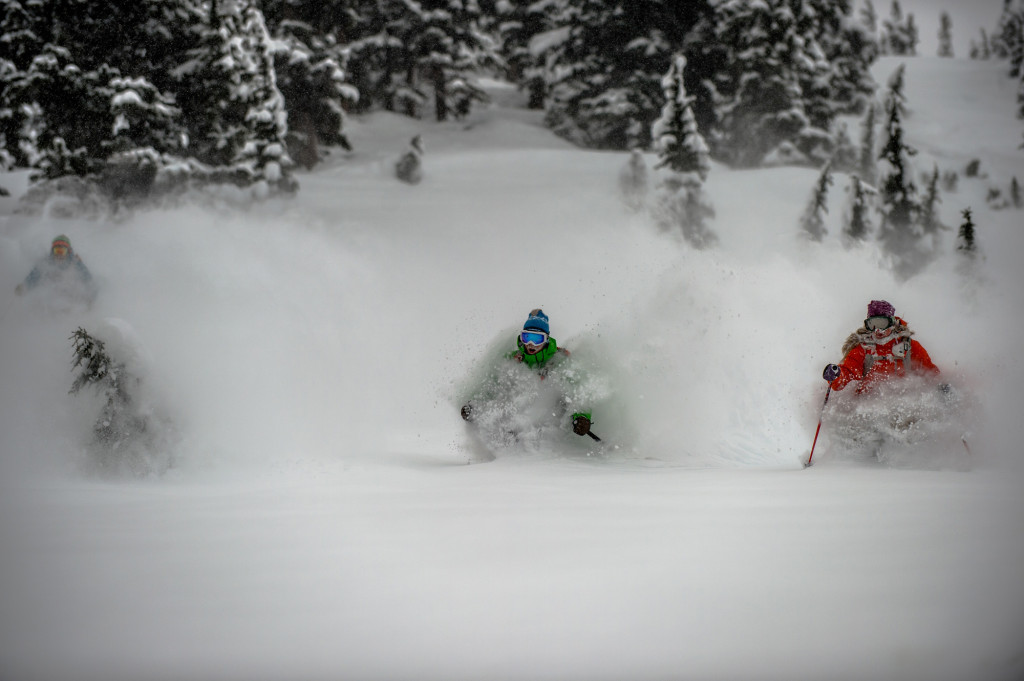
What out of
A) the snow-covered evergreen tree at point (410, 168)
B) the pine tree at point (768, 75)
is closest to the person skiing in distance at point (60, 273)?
the snow-covered evergreen tree at point (410, 168)

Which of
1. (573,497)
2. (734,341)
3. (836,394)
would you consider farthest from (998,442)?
(573,497)

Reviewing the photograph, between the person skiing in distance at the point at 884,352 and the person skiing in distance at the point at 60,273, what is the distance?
12.1 meters

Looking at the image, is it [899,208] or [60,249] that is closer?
[60,249]

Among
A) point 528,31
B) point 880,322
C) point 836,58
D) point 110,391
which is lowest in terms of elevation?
point 110,391

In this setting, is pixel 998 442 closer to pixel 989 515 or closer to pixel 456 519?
pixel 989 515

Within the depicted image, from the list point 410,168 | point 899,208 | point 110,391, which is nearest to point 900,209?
point 899,208

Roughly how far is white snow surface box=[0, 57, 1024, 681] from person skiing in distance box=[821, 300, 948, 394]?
0.42m

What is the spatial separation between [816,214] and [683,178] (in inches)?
191

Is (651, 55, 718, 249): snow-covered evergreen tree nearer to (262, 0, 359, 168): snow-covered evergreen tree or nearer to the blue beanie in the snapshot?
(262, 0, 359, 168): snow-covered evergreen tree

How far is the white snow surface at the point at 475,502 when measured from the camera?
297 centimetres

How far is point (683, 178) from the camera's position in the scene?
1035 inches

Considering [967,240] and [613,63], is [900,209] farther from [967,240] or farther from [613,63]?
[613,63]

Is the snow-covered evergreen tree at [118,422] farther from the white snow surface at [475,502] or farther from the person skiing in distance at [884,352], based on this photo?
the person skiing in distance at [884,352]

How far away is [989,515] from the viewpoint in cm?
432
